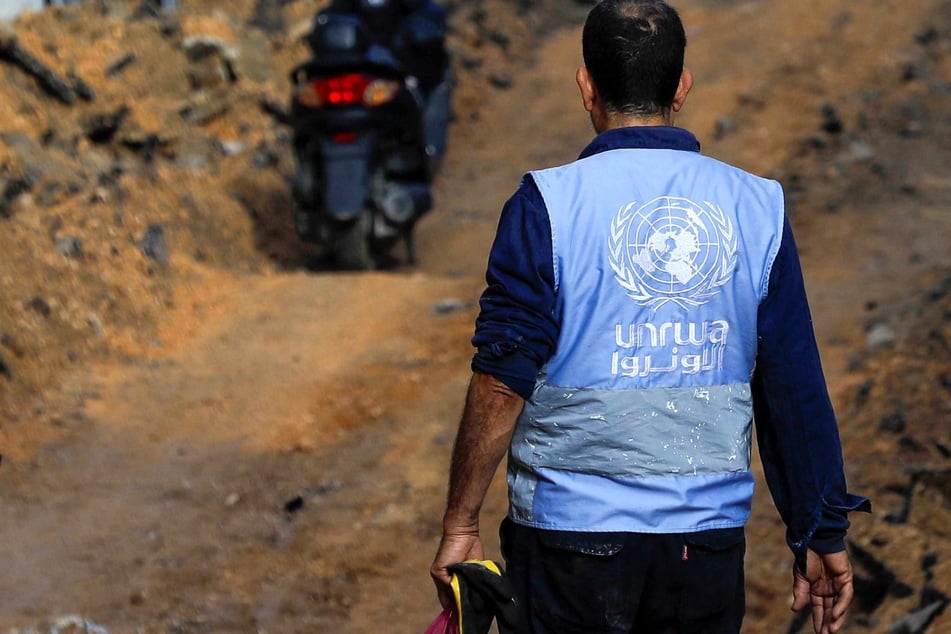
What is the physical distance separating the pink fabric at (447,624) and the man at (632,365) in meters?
0.08

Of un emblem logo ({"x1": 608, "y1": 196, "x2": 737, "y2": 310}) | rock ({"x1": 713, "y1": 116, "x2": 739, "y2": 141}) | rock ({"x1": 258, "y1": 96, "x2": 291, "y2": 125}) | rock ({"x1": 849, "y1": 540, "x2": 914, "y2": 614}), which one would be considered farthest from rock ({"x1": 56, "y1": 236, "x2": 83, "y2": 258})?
rock ({"x1": 713, "y1": 116, "x2": 739, "y2": 141})

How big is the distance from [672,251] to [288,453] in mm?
3689

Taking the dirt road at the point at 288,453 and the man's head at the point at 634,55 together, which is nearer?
the man's head at the point at 634,55

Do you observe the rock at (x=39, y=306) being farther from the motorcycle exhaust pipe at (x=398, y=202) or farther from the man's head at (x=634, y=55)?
the man's head at (x=634, y=55)

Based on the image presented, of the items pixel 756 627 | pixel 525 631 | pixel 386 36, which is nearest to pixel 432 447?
pixel 756 627

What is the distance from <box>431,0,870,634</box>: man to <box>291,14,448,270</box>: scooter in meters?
5.72

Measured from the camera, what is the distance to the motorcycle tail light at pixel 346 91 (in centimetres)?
815

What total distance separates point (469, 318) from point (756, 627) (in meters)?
3.30

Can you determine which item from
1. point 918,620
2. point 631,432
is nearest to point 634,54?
point 631,432

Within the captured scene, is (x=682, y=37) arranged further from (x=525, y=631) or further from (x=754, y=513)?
(x=754, y=513)

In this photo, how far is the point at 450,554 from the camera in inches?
97.4

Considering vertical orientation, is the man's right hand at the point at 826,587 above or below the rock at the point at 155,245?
below

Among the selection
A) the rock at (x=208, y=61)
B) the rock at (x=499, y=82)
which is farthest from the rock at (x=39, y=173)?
the rock at (x=499, y=82)

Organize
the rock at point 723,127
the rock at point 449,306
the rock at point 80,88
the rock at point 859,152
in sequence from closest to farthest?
the rock at point 449,306 < the rock at point 80,88 < the rock at point 859,152 < the rock at point 723,127
